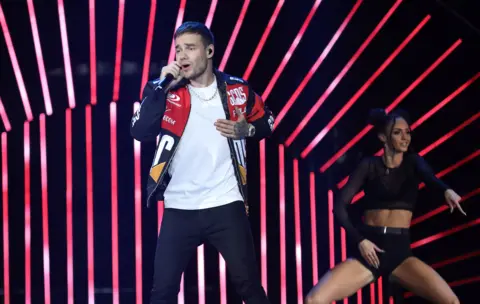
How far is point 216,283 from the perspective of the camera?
5602 mm

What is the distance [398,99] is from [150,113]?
7.63 ft

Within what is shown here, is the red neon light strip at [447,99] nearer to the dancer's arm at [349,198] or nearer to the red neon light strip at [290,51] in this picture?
the dancer's arm at [349,198]

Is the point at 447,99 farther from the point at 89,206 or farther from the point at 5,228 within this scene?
the point at 5,228

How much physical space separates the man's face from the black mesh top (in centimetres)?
146

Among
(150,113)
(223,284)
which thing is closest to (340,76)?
(223,284)

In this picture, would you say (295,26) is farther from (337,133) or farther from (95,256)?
(95,256)

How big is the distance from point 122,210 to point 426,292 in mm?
2016

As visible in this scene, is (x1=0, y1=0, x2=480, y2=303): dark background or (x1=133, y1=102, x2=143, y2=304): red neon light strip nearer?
(x1=133, y1=102, x2=143, y2=304): red neon light strip

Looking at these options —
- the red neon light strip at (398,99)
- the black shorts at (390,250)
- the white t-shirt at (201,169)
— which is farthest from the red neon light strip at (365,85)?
the white t-shirt at (201,169)

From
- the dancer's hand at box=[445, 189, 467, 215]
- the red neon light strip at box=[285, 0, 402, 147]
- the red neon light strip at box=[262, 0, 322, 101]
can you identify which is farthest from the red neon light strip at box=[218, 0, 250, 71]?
the dancer's hand at box=[445, 189, 467, 215]

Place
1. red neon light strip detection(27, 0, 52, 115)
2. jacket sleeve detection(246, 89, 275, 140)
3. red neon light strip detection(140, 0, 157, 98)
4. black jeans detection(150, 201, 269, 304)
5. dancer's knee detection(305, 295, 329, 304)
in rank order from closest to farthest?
1. black jeans detection(150, 201, 269, 304)
2. jacket sleeve detection(246, 89, 275, 140)
3. dancer's knee detection(305, 295, 329, 304)
4. red neon light strip detection(27, 0, 52, 115)
5. red neon light strip detection(140, 0, 157, 98)

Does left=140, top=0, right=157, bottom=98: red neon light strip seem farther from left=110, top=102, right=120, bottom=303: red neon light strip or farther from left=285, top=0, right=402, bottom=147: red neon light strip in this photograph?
left=285, top=0, right=402, bottom=147: red neon light strip

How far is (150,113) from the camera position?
12.6 ft

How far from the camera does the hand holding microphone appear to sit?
383cm
